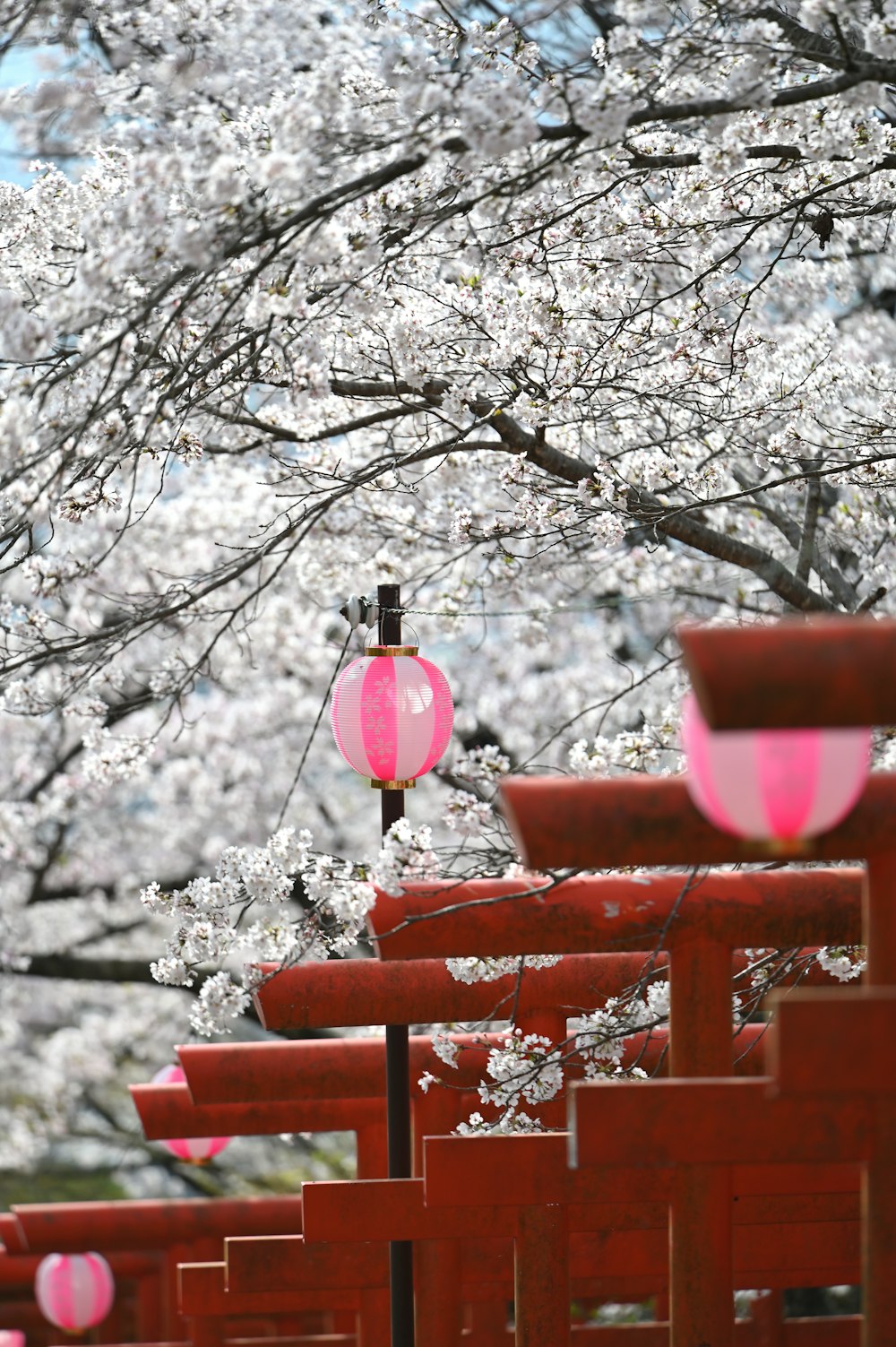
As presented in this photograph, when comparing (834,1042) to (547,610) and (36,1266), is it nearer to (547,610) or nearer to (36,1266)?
A: (547,610)

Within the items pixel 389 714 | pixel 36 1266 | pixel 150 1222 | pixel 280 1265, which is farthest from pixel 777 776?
pixel 36 1266

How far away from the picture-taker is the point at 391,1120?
4.36 metres

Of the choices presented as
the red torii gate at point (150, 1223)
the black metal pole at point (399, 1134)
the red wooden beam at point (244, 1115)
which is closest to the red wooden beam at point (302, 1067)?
the black metal pole at point (399, 1134)

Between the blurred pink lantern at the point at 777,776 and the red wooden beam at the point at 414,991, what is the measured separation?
1642 millimetres

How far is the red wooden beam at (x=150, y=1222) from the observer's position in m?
6.41

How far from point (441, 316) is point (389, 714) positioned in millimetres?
1439

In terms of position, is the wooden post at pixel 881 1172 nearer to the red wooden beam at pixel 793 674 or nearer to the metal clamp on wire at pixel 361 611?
the red wooden beam at pixel 793 674

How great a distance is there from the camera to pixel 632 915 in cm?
322

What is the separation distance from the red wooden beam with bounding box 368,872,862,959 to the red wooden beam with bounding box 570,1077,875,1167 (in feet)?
1.37

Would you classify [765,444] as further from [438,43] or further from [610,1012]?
[610,1012]

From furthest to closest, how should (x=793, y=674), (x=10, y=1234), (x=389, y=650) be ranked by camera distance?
(x=10, y=1234)
(x=389, y=650)
(x=793, y=674)

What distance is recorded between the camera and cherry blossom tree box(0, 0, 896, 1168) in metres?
3.13

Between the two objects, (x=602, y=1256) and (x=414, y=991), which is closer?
(x=414, y=991)

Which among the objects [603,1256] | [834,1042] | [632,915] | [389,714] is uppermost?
[389,714]
